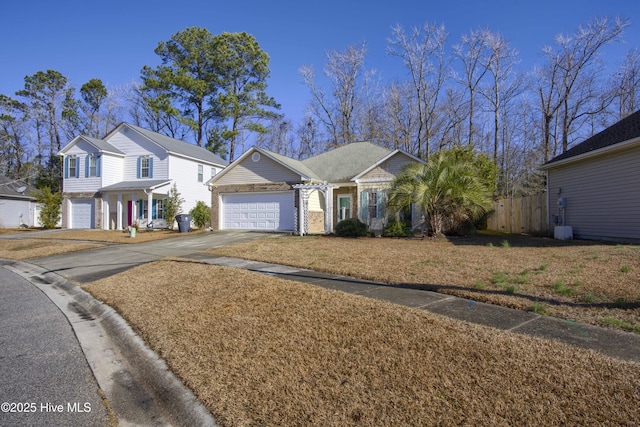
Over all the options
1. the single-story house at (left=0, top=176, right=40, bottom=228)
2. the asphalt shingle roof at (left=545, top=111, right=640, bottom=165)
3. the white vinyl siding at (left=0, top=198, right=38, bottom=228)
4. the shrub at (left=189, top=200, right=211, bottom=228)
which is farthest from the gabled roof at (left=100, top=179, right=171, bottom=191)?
the asphalt shingle roof at (left=545, top=111, right=640, bottom=165)

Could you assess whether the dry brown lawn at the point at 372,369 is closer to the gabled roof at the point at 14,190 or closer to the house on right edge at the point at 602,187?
the house on right edge at the point at 602,187

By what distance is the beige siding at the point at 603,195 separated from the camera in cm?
1268

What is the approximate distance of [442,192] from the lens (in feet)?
49.5

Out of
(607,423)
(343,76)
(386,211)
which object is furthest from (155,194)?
(607,423)

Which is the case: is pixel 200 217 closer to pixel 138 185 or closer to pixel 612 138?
pixel 138 185

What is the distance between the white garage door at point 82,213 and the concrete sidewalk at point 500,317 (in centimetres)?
2360

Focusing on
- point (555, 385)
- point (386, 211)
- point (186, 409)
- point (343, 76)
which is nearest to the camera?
point (555, 385)

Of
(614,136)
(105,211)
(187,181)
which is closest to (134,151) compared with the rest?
(187,181)

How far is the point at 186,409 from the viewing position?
323cm

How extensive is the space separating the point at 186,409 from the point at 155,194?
77.9ft

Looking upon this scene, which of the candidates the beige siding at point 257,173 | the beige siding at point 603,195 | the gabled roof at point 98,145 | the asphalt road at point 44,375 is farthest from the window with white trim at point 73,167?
the beige siding at point 603,195

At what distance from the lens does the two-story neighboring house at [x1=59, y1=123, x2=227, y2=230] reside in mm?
25141

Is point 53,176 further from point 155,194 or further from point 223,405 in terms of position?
point 223,405

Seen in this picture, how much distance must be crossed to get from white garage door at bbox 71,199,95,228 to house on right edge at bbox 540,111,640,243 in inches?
1077
